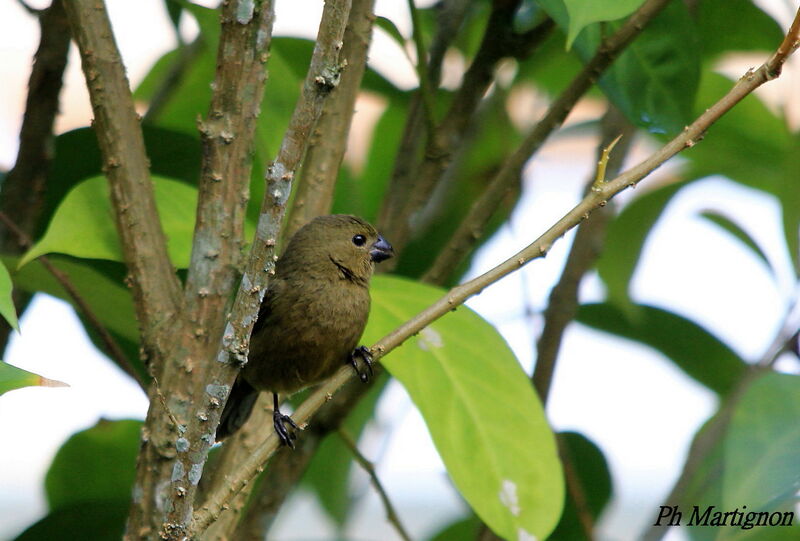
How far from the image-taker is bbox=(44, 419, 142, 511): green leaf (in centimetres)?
255

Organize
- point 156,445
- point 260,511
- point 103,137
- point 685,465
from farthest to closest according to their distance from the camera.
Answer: point 260,511 → point 685,465 → point 103,137 → point 156,445

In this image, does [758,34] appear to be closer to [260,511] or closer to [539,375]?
[539,375]

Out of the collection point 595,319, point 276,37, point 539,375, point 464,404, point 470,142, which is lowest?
point 464,404

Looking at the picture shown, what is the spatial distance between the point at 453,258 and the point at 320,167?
421 mm

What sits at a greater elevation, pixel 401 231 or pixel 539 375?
pixel 401 231

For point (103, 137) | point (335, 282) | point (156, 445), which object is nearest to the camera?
point (156, 445)

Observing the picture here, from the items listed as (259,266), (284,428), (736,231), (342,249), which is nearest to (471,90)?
(342,249)

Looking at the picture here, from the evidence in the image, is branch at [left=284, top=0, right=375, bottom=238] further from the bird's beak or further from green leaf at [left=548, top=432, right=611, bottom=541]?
green leaf at [left=548, top=432, right=611, bottom=541]

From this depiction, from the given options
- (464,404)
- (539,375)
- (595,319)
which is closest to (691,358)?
(595,319)

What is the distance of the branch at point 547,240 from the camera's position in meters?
1.56

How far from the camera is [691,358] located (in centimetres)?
279

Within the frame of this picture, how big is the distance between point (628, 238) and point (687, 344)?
13.5 inches

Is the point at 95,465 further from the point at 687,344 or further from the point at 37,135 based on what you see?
the point at 687,344

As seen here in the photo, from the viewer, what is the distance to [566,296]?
2564 mm
